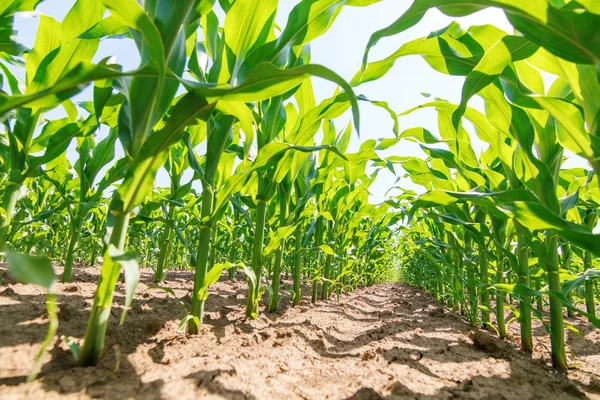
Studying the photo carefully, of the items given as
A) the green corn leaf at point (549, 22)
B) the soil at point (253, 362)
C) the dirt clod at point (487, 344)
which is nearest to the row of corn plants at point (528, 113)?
the green corn leaf at point (549, 22)

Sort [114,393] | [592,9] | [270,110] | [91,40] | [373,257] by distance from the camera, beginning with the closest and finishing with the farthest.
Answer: [114,393] → [592,9] → [91,40] → [270,110] → [373,257]

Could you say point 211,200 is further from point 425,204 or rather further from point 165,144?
point 425,204

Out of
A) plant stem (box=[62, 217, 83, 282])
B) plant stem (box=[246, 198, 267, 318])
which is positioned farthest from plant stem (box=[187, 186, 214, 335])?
plant stem (box=[62, 217, 83, 282])

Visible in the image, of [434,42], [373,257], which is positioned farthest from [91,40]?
[373,257]

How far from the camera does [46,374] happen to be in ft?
2.36

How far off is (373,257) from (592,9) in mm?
5241

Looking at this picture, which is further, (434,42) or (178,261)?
(178,261)

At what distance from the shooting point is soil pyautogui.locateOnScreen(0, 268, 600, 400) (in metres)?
0.73

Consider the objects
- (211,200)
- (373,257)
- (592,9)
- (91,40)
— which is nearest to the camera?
(592,9)

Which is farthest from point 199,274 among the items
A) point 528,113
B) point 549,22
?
point 528,113

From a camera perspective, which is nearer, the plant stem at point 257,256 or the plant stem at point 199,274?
the plant stem at point 199,274

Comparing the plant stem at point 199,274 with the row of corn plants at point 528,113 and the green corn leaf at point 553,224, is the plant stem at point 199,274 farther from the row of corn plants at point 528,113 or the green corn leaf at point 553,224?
the green corn leaf at point 553,224

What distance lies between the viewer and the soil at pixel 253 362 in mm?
729

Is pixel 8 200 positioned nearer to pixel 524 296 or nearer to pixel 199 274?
pixel 199 274
